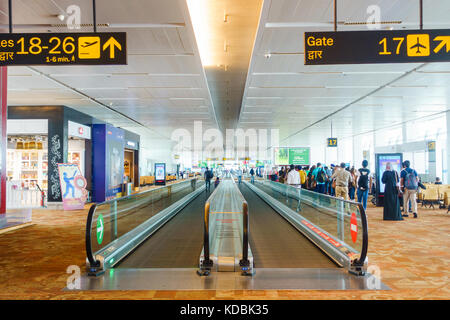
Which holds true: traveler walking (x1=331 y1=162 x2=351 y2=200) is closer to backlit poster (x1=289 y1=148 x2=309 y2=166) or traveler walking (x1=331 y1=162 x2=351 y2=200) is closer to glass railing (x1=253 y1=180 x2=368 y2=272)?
glass railing (x1=253 y1=180 x2=368 y2=272)

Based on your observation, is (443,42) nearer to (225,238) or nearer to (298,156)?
(225,238)

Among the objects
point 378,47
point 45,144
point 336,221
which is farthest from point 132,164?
point 378,47

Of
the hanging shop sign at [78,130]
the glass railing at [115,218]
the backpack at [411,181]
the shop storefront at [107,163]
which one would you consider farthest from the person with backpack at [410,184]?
the hanging shop sign at [78,130]

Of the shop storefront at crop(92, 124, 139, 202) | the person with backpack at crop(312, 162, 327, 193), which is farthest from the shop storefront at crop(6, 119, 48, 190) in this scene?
the person with backpack at crop(312, 162, 327, 193)

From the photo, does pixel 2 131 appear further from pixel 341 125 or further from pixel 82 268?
pixel 341 125

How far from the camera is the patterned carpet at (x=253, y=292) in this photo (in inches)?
160

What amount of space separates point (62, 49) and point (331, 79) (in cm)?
852

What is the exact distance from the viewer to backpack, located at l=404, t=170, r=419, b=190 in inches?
406

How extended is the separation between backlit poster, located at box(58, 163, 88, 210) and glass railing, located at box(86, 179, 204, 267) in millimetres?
4918

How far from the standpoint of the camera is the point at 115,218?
618 cm

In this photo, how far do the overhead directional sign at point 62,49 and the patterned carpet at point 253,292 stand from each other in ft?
11.0

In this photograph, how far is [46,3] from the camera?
5.48 metres

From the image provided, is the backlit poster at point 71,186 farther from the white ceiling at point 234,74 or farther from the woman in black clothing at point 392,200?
the woman in black clothing at point 392,200

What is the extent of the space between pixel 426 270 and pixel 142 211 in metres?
6.51
